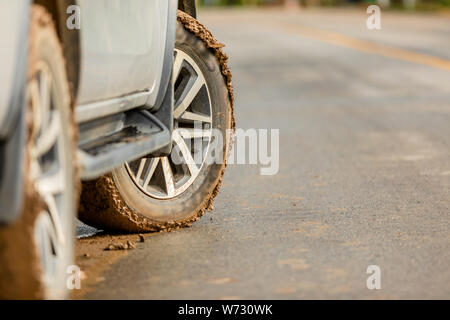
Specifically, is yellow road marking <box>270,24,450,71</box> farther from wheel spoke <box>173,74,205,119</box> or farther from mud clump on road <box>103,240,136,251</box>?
mud clump on road <box>103,240,136,251</box>

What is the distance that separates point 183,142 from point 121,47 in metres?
1.10

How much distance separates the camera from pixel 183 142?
6.16 metres

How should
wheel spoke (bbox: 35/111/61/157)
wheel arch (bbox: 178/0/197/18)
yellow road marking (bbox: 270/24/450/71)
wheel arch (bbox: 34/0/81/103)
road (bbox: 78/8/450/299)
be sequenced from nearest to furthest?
wheel spoke (bbox: 35/111/61/157) < wheel arch (bbox: 34/0/81/103) < road (bbox: 78/8/450/299) < wheel arch (bbox: 178/0/197/18) < yellow road marking (bbox: 270/24/450/71)

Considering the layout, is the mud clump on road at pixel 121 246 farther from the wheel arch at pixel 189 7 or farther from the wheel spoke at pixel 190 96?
the wheel arch at pixel 189 7

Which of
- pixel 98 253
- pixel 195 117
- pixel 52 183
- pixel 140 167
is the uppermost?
pixel 52 183

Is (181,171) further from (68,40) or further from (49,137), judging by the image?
(49,137)

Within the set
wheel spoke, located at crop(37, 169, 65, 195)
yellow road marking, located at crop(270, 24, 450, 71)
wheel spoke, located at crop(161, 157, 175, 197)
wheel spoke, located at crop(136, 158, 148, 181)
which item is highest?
wheel spoke, located at crop(37, 169, 65, 195)

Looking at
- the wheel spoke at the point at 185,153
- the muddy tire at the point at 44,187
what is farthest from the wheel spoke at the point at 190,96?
the muddy tire at the point at 44,187

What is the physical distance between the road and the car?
9.8 inches

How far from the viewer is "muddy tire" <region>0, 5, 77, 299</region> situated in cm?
377

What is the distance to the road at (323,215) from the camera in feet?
16.2

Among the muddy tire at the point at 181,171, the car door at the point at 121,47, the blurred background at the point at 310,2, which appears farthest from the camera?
the blurred background at the point at 310,2

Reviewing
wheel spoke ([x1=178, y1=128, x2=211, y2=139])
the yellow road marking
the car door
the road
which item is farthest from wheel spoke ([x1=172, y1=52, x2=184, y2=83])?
the yellow road marking

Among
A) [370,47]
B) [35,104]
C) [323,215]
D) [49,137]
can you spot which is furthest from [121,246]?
[370,47]
